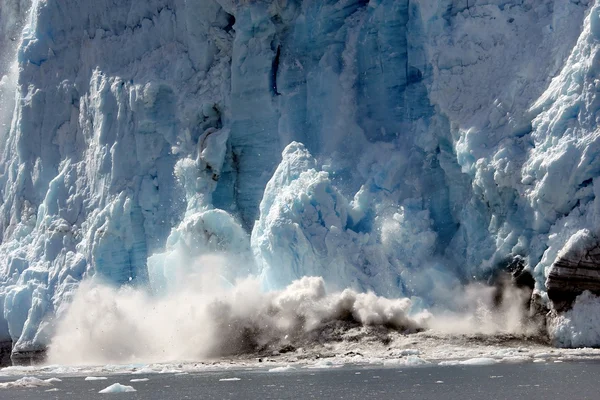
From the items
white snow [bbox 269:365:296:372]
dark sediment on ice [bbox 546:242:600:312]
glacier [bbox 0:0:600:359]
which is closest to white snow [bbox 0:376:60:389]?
white snow [bbox 269:365:296:372]

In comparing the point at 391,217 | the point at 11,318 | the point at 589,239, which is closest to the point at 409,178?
the point at 391,217

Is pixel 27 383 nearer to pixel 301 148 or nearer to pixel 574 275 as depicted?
pixel 301 148

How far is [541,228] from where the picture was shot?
32.8 metres

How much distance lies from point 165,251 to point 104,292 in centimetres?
280

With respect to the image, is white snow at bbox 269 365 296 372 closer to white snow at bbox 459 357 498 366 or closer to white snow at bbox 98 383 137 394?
white snow at bbox 98 383 137 394

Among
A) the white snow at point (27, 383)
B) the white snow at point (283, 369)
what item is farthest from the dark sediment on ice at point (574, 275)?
the white snow at point (27, 383)

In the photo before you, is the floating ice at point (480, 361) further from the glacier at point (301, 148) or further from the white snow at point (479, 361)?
the glacier at point (301, 148)

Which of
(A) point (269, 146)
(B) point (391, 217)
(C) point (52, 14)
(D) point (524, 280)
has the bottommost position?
(D) point (524, 280)

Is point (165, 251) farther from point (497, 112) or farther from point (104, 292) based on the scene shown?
point (497, 112)

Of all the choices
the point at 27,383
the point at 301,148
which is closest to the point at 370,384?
the point at 27,383

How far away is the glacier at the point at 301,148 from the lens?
33.2m

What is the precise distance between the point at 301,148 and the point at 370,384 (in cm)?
1259

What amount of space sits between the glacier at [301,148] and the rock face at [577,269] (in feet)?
0.19

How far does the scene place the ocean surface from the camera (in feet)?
77.3
